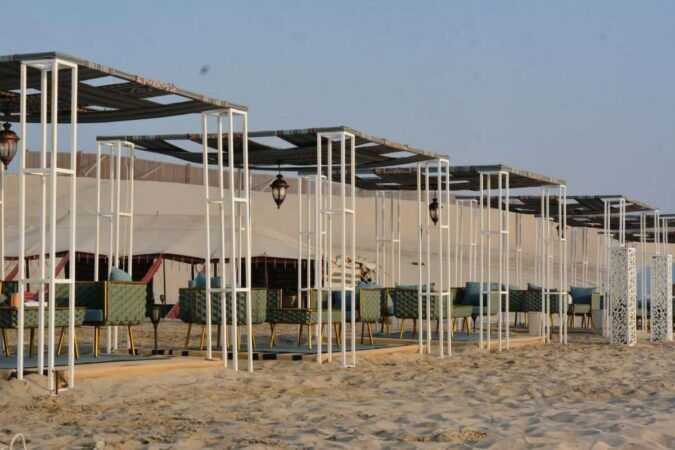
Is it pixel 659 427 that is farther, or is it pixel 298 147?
pixel 298 147

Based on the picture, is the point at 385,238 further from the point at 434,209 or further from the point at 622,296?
the point at 622,296

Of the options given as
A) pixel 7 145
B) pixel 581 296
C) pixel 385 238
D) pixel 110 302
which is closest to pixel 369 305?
pixel 110 302

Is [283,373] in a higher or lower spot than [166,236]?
lower

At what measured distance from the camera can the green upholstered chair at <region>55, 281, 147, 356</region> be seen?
9.54 m

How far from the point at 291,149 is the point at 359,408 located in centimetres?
479

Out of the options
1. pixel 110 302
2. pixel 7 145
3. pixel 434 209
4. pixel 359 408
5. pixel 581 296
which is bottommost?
pixel 359 408

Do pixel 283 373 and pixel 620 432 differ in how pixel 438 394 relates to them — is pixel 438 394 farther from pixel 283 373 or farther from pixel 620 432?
pixel 620 432

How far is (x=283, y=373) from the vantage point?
9.62m

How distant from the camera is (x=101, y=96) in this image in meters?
8.86

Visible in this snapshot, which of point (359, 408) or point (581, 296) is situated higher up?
point (581, 296)

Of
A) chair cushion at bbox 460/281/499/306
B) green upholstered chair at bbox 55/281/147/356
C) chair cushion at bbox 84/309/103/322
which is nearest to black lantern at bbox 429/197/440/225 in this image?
chair cushion at bbox 460/281/499/306

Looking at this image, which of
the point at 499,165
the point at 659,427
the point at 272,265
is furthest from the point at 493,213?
the point at 659,427

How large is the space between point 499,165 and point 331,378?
16.2ft

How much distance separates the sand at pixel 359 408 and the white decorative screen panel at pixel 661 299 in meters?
5.78
